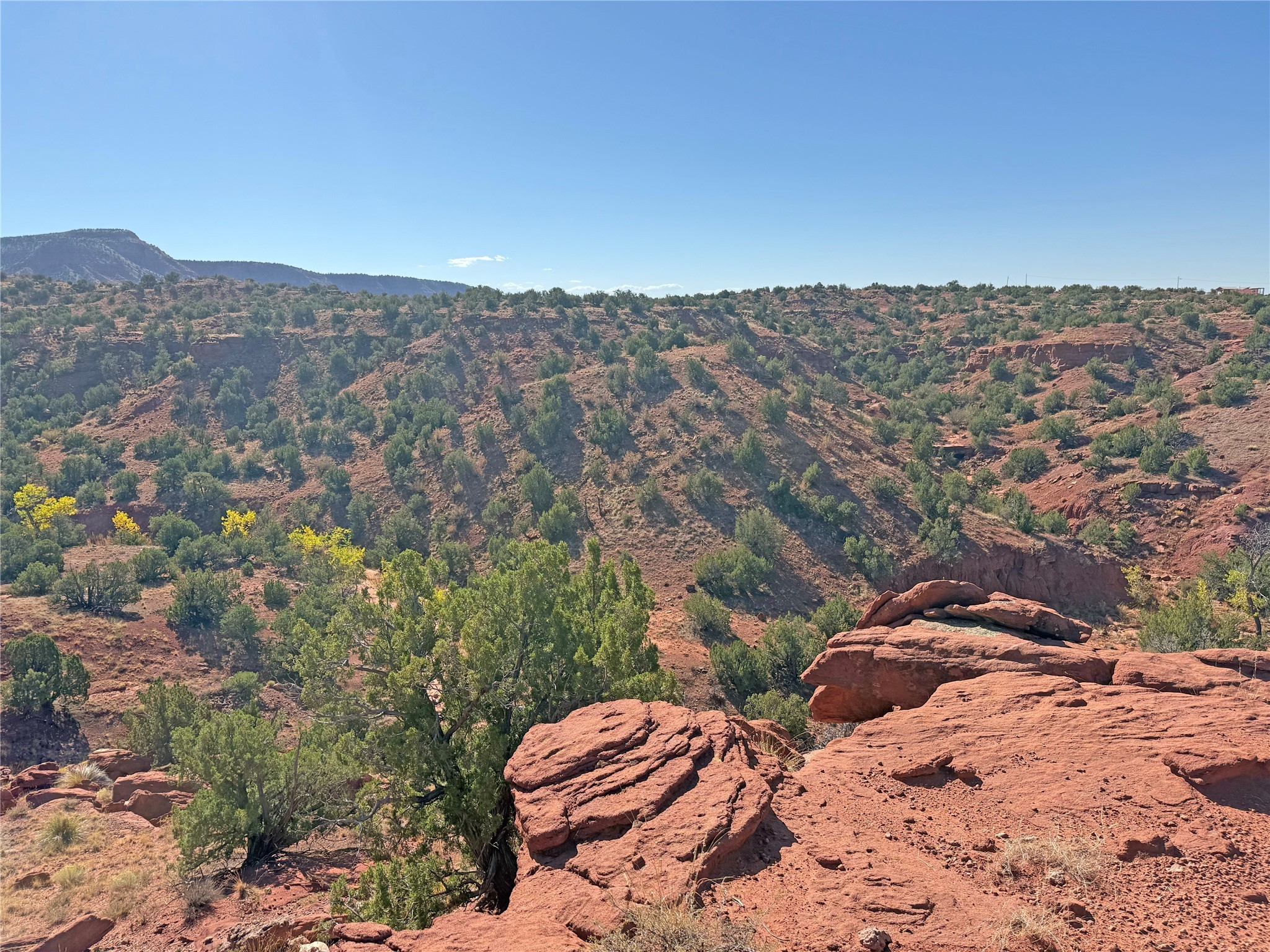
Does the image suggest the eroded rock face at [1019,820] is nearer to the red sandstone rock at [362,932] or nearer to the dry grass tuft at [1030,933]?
the dry grass tuft at [1030,933]

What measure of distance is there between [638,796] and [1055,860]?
14.1ft

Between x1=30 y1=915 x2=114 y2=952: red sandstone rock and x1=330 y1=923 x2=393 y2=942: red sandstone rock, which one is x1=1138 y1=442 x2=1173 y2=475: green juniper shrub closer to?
x1=330 y1=923 x2=393 y2=942: red sandstone rock

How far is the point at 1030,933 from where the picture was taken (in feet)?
17.1

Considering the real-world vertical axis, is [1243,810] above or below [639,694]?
above

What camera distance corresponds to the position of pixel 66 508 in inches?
1339

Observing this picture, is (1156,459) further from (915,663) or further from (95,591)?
(95,591)

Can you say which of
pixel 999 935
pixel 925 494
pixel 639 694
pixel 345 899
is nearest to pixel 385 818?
pixel 345 899

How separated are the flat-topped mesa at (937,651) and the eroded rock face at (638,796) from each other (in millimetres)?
3458

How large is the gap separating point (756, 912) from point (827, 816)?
6.48 ft

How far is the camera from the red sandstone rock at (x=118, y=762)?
16828 millimetres

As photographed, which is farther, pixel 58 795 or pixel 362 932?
pixel 58 795

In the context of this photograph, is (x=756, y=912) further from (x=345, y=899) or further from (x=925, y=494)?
(x=925, y=494)

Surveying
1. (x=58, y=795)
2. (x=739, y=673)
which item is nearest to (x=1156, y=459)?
(x=739, y=673)

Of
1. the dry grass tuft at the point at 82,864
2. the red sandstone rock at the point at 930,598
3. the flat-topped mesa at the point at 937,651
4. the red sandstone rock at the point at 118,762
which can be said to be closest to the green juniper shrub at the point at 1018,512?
the flat-topped mesa at the point at 937,651
